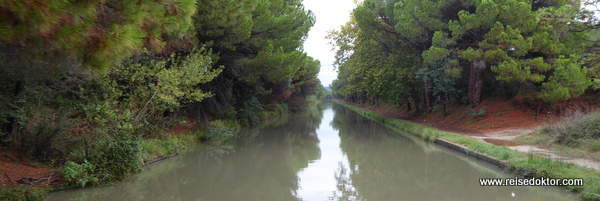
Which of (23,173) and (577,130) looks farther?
(577,130)

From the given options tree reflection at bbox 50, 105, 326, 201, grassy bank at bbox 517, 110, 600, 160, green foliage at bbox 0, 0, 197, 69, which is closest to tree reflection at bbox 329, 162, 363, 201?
tree reflection at bbox 50, 105, 326, 201

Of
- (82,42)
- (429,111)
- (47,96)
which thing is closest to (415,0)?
(429,111)

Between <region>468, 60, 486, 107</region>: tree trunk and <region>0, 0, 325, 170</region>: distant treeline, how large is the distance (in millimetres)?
10115

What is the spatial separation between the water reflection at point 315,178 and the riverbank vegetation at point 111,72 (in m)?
0.88

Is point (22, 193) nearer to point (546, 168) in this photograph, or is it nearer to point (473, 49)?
point (546, 168)

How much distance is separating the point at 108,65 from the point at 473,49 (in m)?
17.8

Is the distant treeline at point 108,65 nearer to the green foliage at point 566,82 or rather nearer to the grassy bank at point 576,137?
the grassy bank at point 576,137

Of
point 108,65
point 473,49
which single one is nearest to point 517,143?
point 473,49

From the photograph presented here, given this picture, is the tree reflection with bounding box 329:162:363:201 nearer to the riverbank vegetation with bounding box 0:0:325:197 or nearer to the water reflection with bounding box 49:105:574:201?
the water reflection with bounding box 49:105:574:201

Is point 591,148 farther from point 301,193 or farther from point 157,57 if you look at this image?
point 157,57

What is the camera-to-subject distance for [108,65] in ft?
11.9

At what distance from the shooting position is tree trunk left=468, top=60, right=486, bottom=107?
774 inches

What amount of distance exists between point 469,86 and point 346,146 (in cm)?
1087

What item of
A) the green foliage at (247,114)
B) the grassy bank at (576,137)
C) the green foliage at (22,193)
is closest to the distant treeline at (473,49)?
the grassy bank at (576,137)
